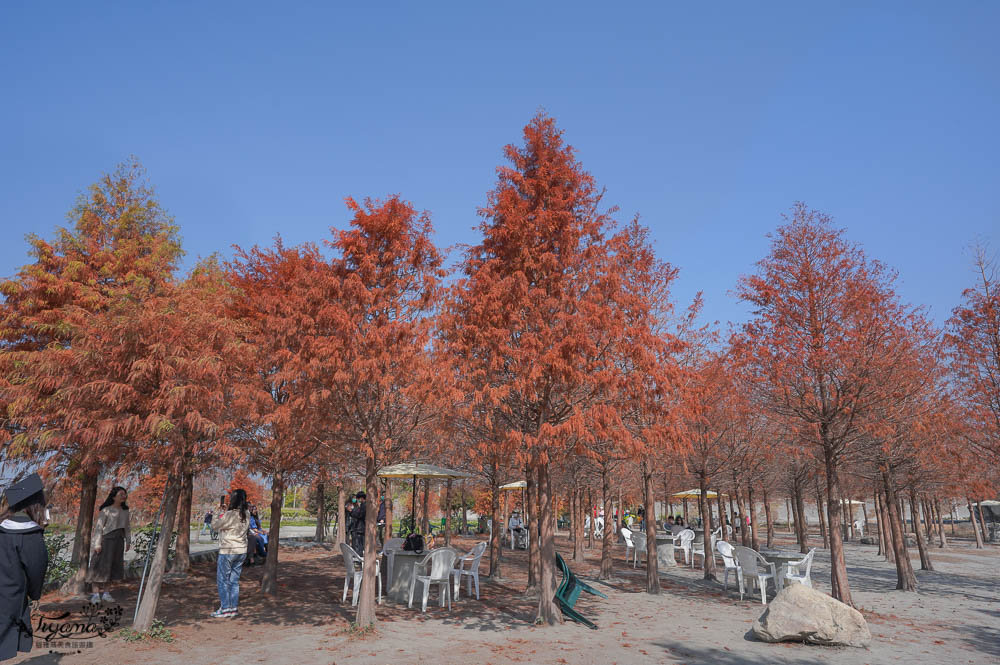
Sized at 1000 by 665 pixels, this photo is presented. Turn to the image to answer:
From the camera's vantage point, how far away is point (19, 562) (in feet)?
17.4

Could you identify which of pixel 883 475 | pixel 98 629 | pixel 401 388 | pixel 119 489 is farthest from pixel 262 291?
pixel 883 475

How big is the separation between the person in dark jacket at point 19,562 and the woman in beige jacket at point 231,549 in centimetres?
425

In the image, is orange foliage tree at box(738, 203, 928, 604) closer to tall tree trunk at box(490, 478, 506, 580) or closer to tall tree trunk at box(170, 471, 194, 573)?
tall tree trunk at box(490, 478, 506, 580)

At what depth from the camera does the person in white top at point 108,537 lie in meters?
10.2

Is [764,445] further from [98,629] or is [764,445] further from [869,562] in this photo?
[98,629]

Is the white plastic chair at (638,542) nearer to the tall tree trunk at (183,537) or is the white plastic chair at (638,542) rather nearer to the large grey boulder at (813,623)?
the large grey boulder at (813,623)

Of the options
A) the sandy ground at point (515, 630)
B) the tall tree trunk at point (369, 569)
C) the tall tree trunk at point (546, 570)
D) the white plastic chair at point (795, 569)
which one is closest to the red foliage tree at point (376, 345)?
the tall tree trunk at point (369, 569)

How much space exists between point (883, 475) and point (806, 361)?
7002mm

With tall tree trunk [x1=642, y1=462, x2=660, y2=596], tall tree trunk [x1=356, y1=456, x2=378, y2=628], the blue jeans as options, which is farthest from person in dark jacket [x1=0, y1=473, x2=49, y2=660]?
tall tree trunk [x1=642, y1=462, x2=660, y2=596]

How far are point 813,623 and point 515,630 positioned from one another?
15.1ft

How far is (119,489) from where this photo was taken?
34.4 ft

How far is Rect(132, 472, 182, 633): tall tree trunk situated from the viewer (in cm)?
842

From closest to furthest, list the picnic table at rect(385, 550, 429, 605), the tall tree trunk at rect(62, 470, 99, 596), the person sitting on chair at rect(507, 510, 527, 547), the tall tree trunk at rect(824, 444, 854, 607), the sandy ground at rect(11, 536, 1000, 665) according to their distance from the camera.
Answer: the sandy ground at rect(11, 536, 1000, 665)
the tall tree trunk at rect(824, 444, 854, 607)
the tall tree trunk at rect(62, 470, 99, 596)
the picnic table at rect(385, 550, 429, 605)
the person sitting on chair at rect(507, 510, 527, 547)

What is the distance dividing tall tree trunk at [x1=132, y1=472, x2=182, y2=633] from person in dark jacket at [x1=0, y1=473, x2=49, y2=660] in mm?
3177
